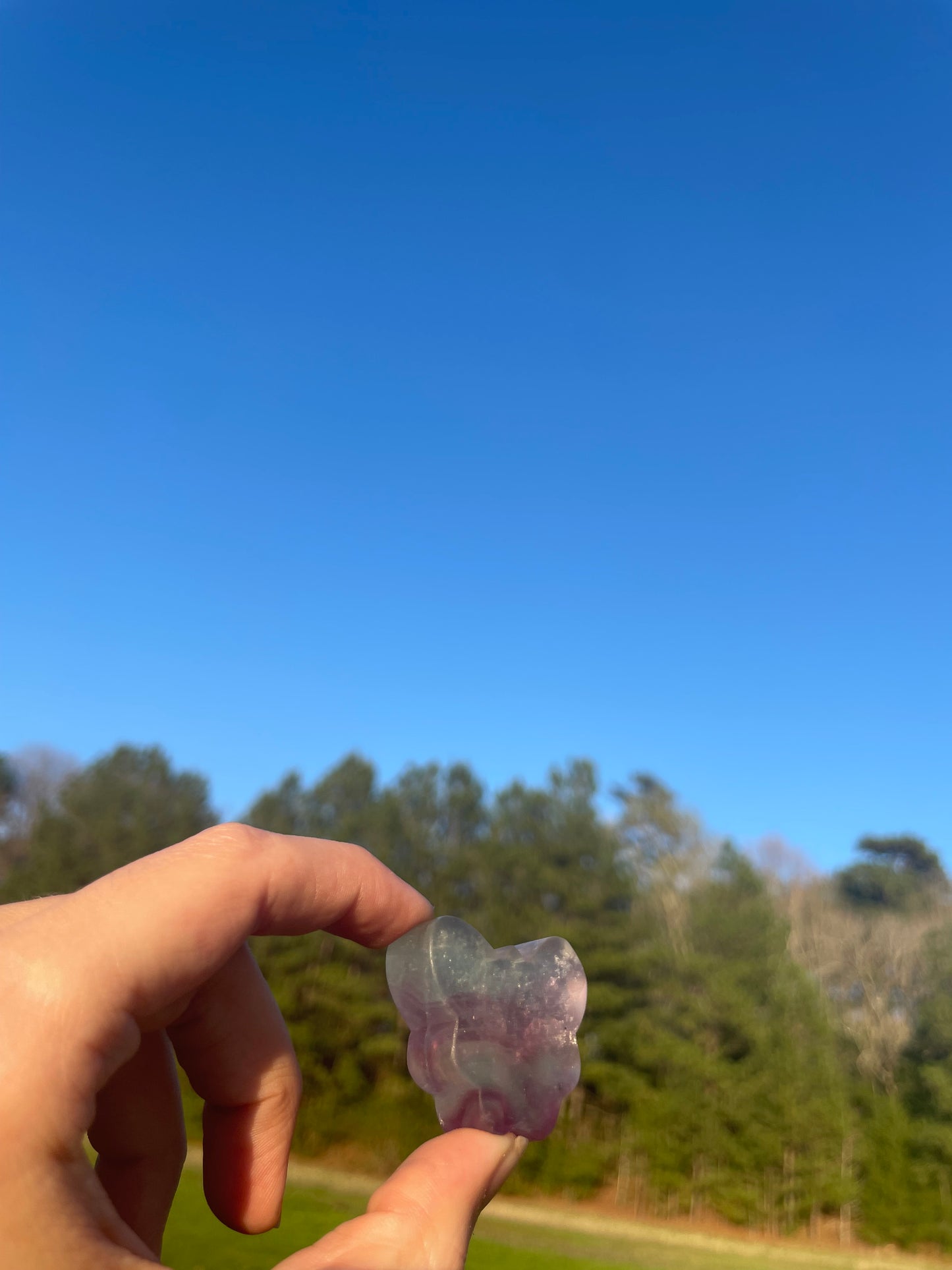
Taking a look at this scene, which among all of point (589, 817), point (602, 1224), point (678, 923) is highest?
point (589, 817)

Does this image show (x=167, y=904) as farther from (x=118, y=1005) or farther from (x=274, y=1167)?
(x=274, y=1167)

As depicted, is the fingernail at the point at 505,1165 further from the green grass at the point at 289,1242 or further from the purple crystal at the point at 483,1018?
the green grass at the point at 289,1242

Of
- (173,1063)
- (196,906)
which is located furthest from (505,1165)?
(196,906)

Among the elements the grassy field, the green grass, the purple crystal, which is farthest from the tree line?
the purple crystal

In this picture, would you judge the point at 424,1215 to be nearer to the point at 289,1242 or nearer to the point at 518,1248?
the point at 289,1242

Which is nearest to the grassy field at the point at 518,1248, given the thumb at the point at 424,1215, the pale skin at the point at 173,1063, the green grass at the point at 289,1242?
the green grass at the point at 289,1242

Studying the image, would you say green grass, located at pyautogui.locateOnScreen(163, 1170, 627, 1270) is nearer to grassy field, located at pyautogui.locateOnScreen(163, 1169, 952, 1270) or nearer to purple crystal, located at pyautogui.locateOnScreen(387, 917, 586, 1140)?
grassy field, located at pyautogui.locateOnScreen(163, 1169, 952, 1270)

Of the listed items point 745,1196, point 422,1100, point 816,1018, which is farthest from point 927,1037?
point 422,1100
